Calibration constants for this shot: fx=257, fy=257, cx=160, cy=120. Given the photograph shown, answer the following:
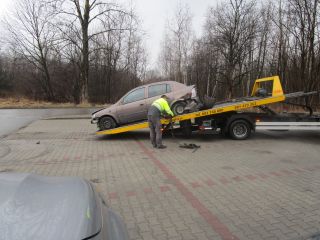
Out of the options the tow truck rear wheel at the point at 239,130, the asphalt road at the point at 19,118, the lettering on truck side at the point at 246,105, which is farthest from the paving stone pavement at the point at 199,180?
the asphalt road at the point at 19,118

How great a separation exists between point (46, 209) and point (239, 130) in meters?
8.50

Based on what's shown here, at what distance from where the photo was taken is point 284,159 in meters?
6.74

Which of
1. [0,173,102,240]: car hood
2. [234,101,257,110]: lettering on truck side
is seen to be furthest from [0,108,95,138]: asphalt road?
[0,173,102,240]: car hood

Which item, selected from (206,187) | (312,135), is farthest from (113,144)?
(312,135)

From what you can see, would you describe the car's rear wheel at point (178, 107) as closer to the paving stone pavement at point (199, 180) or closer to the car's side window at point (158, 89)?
the car's side window at point (158, 89)

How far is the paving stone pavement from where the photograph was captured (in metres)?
3.45

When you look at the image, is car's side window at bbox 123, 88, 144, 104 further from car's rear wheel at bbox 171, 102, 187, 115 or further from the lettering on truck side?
the lettering on truck side

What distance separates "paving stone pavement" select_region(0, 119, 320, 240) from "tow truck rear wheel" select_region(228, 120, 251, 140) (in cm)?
31

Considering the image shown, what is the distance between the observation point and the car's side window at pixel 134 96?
32.7 ft

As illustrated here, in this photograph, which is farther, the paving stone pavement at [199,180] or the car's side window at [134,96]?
the car's side window at [134,96]

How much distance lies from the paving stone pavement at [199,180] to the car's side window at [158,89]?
1812 millimetres

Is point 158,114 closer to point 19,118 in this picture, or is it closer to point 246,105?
point 246,105

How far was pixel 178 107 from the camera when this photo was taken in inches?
372

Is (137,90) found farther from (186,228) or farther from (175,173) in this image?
(186,228)
